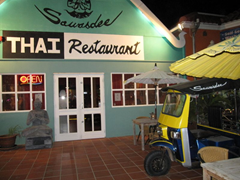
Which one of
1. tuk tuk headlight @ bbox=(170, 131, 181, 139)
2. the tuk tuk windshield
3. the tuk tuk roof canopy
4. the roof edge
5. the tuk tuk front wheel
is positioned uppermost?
the roof edge

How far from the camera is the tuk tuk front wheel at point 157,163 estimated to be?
4172 millimetres

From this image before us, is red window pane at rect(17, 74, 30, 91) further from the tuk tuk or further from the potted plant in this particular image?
the tuk tuk

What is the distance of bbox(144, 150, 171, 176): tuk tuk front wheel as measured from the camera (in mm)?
4172

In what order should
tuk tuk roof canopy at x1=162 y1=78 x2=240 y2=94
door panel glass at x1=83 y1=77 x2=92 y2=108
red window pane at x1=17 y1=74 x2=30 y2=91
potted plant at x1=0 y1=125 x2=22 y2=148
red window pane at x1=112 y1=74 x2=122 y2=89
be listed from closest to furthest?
tuk tuk roof canopy at x1=162 y1=78 x2=240 y2=94 → potted plant at x1=0 y1=125 x2=22 y2=148 → red window pane at x1=17 y1=74 x2=30 y2=91 → door panel glass at x1=83 y1=77 x2=92 y2=108 → red window pane at x1=112 y1=74 x2=122 y2=89

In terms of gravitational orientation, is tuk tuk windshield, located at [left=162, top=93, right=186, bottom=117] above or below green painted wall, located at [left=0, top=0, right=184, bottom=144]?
below

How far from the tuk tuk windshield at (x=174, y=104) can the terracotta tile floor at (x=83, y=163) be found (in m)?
1.38

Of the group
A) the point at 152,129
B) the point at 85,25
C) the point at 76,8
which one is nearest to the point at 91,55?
the point at 85,25

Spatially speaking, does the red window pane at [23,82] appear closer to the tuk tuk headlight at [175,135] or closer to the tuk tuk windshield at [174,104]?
the tuk tuk windshield at [174,104]

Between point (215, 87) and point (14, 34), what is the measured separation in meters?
7.23

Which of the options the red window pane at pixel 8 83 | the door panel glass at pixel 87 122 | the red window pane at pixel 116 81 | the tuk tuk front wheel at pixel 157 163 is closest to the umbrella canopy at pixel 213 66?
the tuk tuk front wheel at pixel 157 163

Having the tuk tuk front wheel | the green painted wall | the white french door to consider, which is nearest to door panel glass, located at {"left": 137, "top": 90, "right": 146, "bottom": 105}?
the green painted wall

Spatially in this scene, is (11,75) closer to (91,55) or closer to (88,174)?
(91,55)

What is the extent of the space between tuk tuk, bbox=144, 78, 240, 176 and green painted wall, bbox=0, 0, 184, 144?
403 centimetres

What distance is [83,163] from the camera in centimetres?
527
